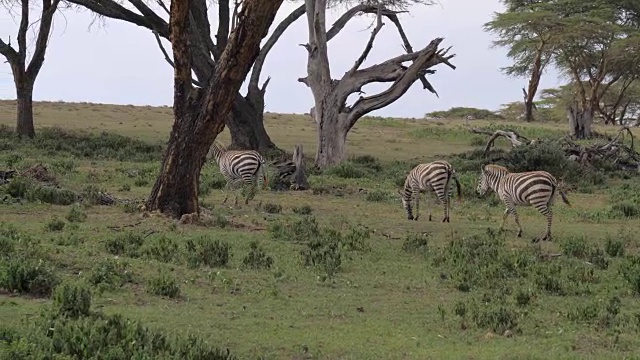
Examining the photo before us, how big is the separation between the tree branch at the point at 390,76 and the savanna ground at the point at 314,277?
228 inches

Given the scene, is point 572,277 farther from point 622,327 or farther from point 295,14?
point 295,14

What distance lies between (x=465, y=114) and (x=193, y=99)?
46.5 meters

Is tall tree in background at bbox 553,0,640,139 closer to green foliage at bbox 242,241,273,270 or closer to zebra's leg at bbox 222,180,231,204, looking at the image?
zebra's leg at bbox 222,180,231,204

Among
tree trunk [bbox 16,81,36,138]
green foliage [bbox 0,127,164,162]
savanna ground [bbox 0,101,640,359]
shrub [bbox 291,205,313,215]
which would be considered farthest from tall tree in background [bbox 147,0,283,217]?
tree trunk [bbox 16,81,36,138]

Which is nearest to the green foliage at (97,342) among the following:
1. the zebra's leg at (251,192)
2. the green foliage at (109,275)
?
the green foliage at (109,275)

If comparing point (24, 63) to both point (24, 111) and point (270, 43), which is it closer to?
point (24, 111)

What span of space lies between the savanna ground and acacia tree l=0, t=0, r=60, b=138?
26.2ft

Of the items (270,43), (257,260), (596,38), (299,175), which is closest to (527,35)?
(596,38)

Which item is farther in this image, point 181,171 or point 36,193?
point 36,193

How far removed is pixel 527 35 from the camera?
4431 cm

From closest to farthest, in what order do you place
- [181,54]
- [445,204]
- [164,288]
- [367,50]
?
1. [164,288]
2. [181,54]
3. [445,204]
4. [367,50]

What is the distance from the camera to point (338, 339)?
702cm

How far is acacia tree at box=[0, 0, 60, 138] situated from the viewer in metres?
25.1

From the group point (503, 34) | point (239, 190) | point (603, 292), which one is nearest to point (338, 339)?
point (603, 292)
